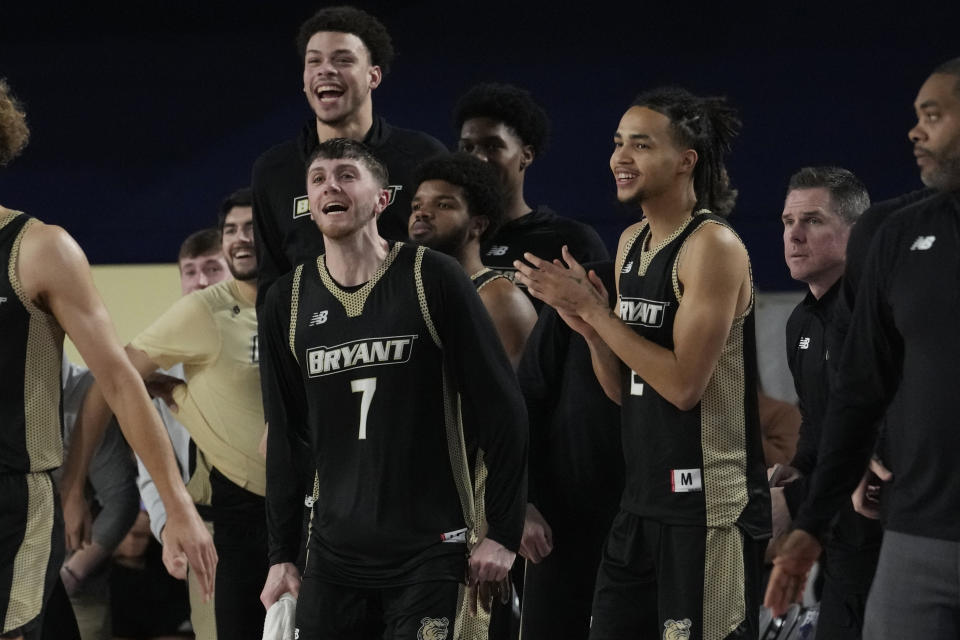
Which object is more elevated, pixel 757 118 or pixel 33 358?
pixel 757 118

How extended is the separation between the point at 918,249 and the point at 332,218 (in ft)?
5.15

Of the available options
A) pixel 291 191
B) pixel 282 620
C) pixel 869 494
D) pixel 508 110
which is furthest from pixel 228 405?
pixel 869 494

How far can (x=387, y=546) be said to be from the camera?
3600mm

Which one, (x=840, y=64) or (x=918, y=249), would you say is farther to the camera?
(x=840, y=64)

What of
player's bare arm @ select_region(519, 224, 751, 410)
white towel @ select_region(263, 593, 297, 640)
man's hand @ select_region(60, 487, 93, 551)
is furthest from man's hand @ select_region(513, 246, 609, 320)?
man's hand @ select_region(60, 487, 93, 551)

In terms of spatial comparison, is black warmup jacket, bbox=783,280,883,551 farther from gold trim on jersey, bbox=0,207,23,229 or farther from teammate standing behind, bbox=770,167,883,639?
gold trim on jersey, bbox=0,207,23,229

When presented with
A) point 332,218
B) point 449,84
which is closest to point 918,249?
point 332,218

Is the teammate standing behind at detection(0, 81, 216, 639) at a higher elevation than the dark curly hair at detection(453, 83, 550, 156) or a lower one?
lower

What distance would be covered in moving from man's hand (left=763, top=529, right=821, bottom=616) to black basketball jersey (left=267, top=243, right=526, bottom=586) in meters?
0.88

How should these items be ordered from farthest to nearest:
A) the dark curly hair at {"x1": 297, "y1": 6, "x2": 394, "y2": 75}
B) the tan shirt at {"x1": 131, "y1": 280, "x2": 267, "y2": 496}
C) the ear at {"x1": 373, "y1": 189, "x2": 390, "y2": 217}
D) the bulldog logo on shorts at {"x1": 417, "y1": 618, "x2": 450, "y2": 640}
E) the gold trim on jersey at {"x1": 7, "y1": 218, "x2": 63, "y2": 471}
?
the tan shirt at {"x1": 131, "y1": 280, "x2": 267, "y2": 496} → the dark curly hair at {"x1": 297, "y1": 6, "x2": 394, "y2": 75} → the ear at {"x1": 373, "y1": 189, "x2": 390, "y2": 217} → the bulldog logo on shorts at {"x1": 417, "y1": 618, "x2": 450, "y2": 640} → the gold trim on jersey at {"x1": 7, "y1": 218, "x2": 63, "y2": 471}

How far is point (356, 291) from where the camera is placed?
3.79m

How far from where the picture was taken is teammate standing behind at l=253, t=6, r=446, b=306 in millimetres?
4781

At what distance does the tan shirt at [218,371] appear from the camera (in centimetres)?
524

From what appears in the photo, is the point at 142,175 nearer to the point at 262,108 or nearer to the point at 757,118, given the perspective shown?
the point at 262,108
